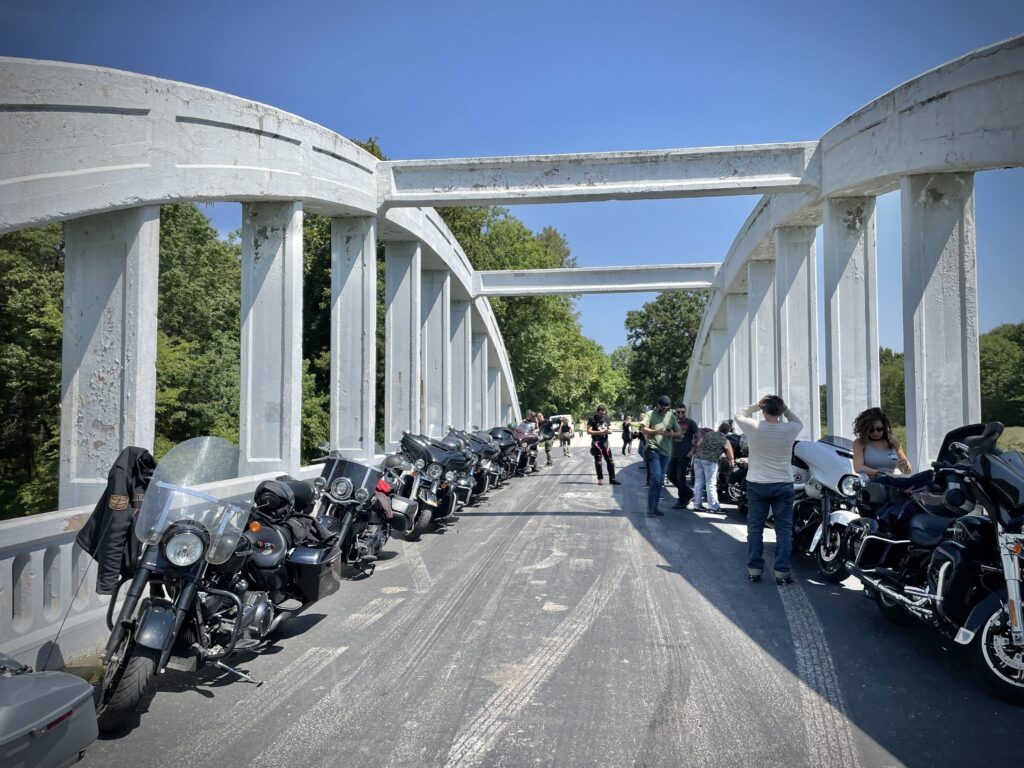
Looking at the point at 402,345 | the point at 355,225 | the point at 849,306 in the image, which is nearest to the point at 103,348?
the point at 355,225

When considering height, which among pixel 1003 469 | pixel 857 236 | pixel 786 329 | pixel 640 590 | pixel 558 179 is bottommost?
pixel 640 590

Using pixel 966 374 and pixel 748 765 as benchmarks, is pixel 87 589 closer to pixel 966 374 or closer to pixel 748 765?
pixel 748 765

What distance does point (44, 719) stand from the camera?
2504mm

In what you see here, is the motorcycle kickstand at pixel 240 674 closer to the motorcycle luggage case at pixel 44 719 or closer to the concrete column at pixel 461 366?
the motorcycle luggage case at pixel 44 719

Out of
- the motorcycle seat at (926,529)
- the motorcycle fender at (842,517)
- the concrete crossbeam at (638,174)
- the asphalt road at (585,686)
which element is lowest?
the asphalt road at (585,686)

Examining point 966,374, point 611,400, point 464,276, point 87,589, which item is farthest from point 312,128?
point 611,400

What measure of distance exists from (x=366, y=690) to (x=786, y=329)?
1084cm

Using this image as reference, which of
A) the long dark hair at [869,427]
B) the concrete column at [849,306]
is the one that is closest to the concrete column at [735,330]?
the concrete column at [849,306]

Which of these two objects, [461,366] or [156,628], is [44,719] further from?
[461,366]

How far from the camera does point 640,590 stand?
6.16 m

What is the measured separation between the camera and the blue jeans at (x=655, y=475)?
10820mm

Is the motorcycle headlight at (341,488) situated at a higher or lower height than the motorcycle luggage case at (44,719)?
higher

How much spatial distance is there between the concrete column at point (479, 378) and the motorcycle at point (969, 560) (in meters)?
20.6

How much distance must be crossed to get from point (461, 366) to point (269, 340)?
1255 centimetres
